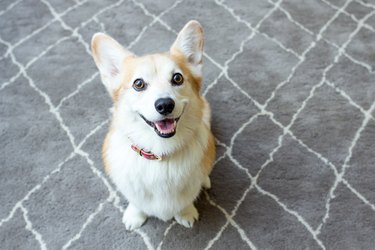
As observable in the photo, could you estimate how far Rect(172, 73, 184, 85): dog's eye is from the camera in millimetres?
1372

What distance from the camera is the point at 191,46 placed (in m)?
1.47

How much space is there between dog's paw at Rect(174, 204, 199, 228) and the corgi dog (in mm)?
177

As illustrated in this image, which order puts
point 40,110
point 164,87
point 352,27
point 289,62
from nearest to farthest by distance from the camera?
1. point 164,87
2. point 40,110
3. point 289,62
4. point 352,27

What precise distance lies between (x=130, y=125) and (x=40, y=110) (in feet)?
3.25

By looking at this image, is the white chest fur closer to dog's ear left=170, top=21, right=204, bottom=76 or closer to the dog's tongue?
the dog's tongue

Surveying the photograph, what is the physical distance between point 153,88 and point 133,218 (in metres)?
0.71

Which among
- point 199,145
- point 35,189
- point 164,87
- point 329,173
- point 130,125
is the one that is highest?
point 164,87

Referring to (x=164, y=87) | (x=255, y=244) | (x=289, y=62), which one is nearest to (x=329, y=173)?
(x=255, y=244)

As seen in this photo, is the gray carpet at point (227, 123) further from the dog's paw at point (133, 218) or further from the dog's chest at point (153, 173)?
the dog's chest at point (153, 173)

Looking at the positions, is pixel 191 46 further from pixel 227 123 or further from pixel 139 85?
pixel 227 123

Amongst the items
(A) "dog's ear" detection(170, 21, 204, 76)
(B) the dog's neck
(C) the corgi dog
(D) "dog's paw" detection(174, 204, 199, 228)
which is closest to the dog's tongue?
(C) the corgi dog

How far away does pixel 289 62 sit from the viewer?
2.37 metres

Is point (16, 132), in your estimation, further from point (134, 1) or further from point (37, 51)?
point (134, 1)

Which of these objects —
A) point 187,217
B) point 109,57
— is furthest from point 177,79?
point 187,217
